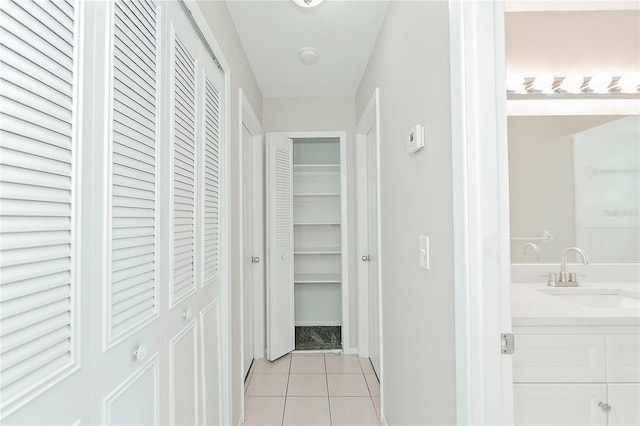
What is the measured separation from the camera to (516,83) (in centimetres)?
197

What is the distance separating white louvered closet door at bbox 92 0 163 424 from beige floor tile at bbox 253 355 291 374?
209 cm

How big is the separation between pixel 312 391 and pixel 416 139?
2165 millimetres

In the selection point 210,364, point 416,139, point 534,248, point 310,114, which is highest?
point 310,114

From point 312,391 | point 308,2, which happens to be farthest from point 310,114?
point 312,391

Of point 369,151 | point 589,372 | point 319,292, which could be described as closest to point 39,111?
point 589,372

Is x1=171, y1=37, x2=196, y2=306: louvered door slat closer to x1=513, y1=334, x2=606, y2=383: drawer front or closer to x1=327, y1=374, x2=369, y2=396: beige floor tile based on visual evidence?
x1=513, y1=334, x2=606, y2=383: drawer front

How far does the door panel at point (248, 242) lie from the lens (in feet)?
9.83

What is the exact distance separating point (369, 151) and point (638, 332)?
2322mm

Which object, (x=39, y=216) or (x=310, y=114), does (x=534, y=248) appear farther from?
(x=310, y=114)

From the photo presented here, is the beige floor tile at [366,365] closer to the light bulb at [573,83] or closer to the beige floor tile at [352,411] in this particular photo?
the beige floor tile at [352,411]

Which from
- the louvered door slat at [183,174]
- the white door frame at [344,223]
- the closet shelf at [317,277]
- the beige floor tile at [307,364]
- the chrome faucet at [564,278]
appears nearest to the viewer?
the louvered door slat at [183,174]

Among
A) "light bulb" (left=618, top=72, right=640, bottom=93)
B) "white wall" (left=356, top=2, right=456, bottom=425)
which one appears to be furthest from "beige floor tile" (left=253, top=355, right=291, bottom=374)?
"light bulb" (left=618, top=72, right=640, bottom=93)

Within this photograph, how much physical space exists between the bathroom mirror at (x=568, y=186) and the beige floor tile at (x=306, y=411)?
1.61 metres

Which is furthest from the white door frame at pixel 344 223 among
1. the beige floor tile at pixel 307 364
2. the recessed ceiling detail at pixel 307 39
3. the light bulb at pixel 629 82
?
the light bulb at pixel 629 82
